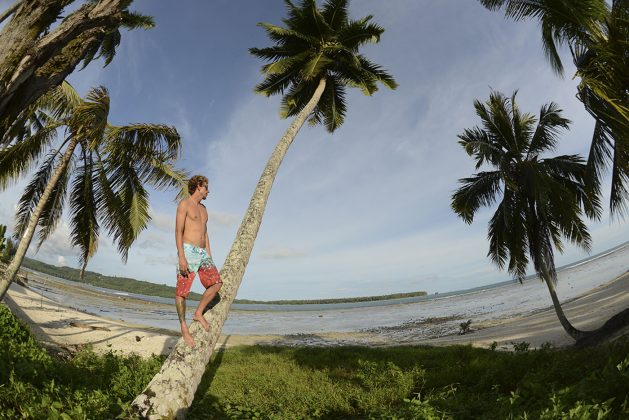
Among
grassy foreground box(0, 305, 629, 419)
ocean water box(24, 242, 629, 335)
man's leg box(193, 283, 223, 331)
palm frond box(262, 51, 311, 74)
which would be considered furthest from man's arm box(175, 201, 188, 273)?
ocean water box(24, 242, 629, 335)

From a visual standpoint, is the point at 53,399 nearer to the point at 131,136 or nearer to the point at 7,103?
the point at 7,103

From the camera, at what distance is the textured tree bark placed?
213 cm

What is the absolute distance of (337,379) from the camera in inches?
282

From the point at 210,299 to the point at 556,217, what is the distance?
11.8 metres

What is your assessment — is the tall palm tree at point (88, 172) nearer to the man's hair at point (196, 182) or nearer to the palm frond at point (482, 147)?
the man's hair at point (196, 182)

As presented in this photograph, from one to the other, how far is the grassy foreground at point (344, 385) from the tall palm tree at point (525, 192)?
612cm

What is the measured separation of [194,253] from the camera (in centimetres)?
463

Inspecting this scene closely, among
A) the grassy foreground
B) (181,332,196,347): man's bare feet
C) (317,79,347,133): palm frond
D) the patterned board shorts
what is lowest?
the grassy foreground

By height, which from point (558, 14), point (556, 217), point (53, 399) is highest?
point (558, 14)

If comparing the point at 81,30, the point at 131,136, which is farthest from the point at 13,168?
the point at 81,30

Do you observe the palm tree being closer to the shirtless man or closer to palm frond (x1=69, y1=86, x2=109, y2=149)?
the shirtless man

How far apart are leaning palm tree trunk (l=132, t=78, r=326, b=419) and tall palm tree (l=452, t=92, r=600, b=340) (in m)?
9.32

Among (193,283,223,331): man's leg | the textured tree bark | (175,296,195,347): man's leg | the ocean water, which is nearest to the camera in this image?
the textured tree bark

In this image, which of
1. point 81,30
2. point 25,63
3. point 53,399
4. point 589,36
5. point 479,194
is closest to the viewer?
point 25,63
